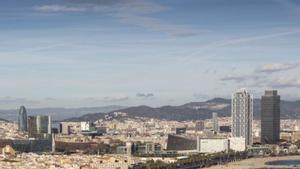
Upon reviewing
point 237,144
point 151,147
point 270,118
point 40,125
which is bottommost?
point 151,147

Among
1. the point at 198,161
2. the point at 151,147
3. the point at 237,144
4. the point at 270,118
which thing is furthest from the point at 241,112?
the point at 198,161

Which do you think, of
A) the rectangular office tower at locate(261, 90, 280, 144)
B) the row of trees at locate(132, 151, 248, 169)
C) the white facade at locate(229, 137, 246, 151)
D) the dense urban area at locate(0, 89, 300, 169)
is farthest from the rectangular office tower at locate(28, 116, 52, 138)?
the row of trees at locate(132, 151, 248, 169)

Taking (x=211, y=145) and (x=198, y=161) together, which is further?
(x=211, y=145)

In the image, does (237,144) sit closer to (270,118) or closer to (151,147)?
(151,147)

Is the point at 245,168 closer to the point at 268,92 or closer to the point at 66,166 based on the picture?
the point at 66,166

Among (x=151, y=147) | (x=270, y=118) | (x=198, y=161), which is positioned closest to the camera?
(x=198, y=161)

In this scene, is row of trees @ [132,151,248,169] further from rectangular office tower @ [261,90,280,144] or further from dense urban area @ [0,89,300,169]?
rectangular office tower @ [261,90,280,144]

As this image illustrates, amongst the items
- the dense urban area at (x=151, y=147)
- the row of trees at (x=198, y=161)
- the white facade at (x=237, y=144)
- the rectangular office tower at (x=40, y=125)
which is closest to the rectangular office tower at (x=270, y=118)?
the dense urban area at (x=151, y=147)

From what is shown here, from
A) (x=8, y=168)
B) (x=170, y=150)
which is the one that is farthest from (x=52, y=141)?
(x=8, y=168)
